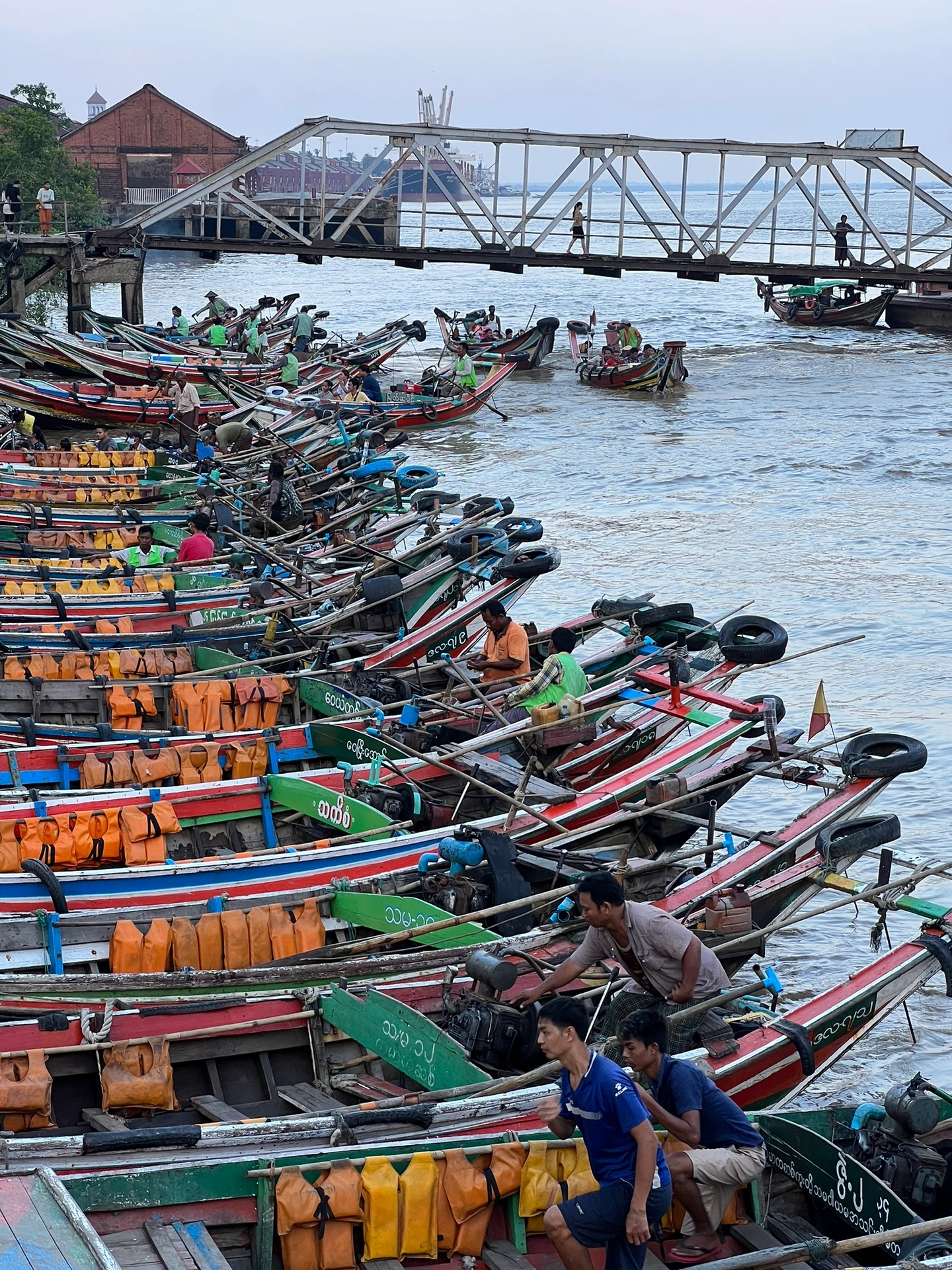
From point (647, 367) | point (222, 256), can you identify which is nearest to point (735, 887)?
point (647, 367)

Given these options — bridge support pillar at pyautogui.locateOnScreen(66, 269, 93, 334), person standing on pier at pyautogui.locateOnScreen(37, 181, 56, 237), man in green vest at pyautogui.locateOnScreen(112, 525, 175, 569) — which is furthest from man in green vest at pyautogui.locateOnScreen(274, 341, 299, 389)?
man in green vest at pyautogui.locateOnScreen(112, 525, 175, 569)

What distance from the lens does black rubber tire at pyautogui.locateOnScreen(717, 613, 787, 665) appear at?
319 inches

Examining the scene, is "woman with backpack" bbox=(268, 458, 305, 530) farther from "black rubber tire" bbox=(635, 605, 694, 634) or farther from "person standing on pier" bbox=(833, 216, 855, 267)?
"person standing on pier" bbox=(833, 216, 855, 267)

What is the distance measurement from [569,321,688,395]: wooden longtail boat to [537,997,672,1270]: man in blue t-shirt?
2597 centimetres

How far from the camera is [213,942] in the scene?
655 cm

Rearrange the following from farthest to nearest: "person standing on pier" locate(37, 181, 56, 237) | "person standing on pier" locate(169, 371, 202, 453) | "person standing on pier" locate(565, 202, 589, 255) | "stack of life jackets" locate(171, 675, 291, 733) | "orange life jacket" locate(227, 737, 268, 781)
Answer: "person standing on pier" locate(565, 202, 589, 255) → "person standing on pier" locate(37, 181, 56, 237) → "person standing on pier" locate(169, 371, 202, 453) → "stack of life jackets" locate(171, 675, 291, 733) → "orange life jacket" locate(227, 737, 268, 781)

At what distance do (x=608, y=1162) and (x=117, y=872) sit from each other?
321 cm

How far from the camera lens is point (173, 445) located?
19328 mm

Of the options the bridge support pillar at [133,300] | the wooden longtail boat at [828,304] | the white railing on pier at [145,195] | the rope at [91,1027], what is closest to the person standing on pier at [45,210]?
the bridge support pillar at [133,300]

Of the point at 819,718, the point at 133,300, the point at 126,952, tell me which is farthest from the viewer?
the point at 133,300

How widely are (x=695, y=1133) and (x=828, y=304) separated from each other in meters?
36.8

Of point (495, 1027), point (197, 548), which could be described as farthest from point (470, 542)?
point (495, 1027)

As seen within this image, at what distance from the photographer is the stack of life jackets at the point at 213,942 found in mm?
6445

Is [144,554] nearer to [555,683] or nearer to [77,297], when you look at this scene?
[555,683]
